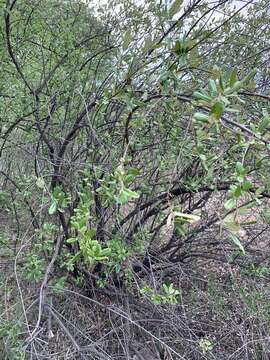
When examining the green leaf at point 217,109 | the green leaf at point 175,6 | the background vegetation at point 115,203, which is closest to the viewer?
the green leaf at point 217,109

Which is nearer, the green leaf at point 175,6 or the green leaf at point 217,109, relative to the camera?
the green leaf at point 217,109

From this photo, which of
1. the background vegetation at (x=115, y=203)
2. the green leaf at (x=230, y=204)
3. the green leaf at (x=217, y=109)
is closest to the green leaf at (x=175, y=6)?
the background vegetation at (x=115, y=203)

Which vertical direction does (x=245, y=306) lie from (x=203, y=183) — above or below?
below

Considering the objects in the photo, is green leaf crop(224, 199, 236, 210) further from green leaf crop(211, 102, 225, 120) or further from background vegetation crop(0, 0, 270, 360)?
background vegetation crop(0, 0, 270, 360)

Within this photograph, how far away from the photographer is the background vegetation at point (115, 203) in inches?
86.3

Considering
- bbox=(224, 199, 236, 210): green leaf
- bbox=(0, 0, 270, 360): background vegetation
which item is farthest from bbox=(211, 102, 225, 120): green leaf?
bbox=(0, 0, 270, 360): background vegetation

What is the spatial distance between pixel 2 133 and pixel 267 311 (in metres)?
2.10

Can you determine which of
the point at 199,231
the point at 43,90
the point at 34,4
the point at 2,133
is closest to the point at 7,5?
the point at 34,4

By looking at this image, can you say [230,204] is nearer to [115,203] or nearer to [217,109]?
[217,109]

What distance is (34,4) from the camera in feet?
9.66

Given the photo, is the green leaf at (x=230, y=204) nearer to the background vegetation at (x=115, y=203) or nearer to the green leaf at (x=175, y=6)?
the background vegetation at (x=115, y=203)

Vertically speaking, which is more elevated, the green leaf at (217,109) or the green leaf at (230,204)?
the green leaf at (217,109)

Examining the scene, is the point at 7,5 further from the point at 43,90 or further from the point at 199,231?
the point at 199,231

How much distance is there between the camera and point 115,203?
83.6 inches
